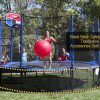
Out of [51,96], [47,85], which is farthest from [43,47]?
[47,85]

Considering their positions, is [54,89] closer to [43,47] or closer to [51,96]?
[51,96]

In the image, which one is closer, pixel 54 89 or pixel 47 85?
pixel 54 89

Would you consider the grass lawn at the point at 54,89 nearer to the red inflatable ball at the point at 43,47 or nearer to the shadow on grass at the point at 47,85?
the shadow on grass at the point at 47,85

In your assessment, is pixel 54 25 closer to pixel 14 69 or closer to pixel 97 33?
pixel 97 33

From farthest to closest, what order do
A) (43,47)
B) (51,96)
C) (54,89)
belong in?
(54,89) → (43,47) → (51,96)

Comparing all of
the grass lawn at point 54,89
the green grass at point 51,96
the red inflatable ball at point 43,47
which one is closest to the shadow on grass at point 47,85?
the grass lawn at point 54,89

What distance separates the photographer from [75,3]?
26656mm

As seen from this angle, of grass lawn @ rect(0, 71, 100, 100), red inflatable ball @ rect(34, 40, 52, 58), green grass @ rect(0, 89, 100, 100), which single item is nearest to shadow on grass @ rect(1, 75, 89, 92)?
grass lawn @ rect(0, 71, 100, 100)

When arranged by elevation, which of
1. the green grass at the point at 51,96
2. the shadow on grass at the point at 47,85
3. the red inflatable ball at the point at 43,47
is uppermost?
the red inflatable ball at the point at 43,47

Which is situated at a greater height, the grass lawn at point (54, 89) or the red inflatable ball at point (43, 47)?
the red inflatable ball at point (43, 47)

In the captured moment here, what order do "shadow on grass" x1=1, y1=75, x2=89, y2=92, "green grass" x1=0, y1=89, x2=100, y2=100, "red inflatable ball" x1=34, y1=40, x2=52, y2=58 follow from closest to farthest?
"green grass" x1=0, y1=89, x2=100, y2=100 → "red inflatable ball" x1=34, y1=40, x2=52, y2=58 → "shadow on grass" x1=1, y1=75, x2=89, y2=92

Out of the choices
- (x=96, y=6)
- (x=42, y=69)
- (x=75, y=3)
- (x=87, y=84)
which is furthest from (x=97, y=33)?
(x=75, y=3)

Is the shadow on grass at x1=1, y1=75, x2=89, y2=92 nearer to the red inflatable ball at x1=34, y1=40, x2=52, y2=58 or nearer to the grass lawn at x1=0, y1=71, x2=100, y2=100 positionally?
the grass lawn at x1=0, y1=71, x2=100, y2=100

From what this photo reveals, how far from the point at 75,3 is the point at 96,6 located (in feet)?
12.2
